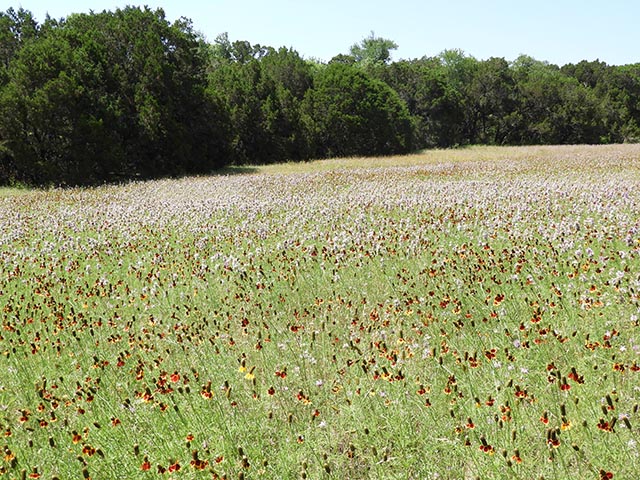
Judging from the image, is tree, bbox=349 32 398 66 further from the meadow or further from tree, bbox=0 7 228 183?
the meadow

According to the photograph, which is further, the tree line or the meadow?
the tree line

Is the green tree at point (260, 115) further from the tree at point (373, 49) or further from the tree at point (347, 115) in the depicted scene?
the tree at point (373, 49)

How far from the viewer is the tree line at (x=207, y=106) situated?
27344mm

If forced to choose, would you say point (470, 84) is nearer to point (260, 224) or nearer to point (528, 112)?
point (528, 112)

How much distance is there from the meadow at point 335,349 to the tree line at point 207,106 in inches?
699

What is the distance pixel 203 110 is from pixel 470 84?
49.0 m

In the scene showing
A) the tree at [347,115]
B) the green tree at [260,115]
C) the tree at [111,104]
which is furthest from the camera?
the tree at [347,115]

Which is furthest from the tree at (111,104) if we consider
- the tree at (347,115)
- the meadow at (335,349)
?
the meadow at (335,349)

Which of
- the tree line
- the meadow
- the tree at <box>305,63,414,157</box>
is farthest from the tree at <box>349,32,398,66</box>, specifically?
the meadow

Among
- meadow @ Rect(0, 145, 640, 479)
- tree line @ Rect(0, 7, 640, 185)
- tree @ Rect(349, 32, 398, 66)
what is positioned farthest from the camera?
tree @ Rect(349, 32, 398, 66)

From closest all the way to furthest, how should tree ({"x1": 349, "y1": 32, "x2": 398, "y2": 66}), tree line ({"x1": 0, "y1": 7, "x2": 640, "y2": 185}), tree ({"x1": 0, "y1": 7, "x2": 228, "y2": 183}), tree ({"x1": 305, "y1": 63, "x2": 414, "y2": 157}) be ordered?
tree ({"x1": 0, "y1": 7, "x2": 228, "y2": 183}) → tree line ({"x1": 0, "y1": 7, "x2": 640, "y2": 185}) → tree ({"x1": 305, "y1": 63, "x2": 414, "y2": 157}) → tree ({"x1": 349, "y1": 32, "x2": 398, "y2": 66})

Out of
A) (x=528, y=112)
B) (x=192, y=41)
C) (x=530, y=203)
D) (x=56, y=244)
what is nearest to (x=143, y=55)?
(x=192, y=41)

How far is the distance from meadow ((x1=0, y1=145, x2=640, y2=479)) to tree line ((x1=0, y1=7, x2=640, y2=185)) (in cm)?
1776

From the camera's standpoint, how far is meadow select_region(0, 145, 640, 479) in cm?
350
